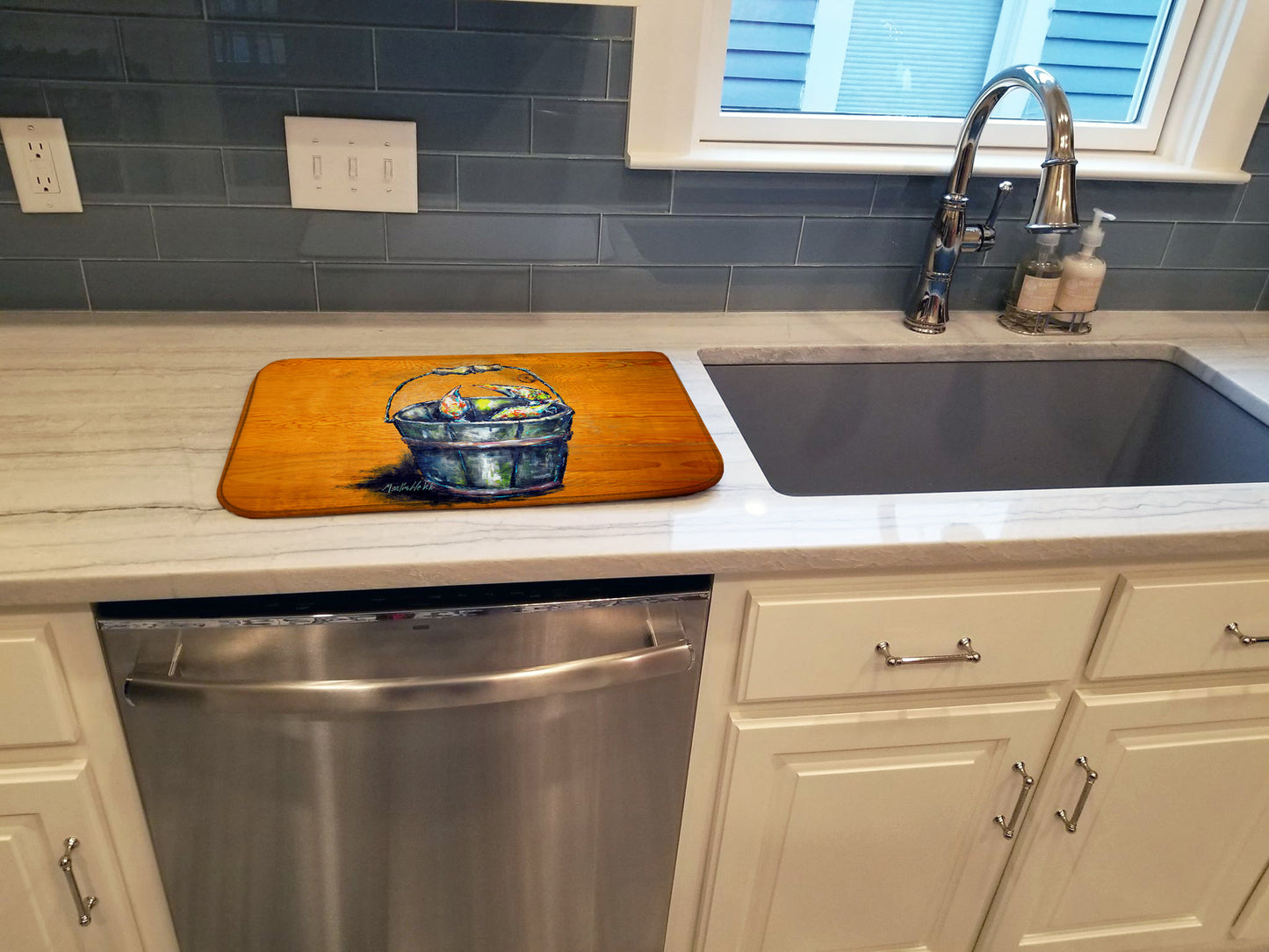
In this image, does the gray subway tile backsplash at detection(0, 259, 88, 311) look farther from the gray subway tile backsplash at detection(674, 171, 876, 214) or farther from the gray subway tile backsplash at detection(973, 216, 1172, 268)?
the gray subway tile backsplash at detection(973, 216, 1172, 268)

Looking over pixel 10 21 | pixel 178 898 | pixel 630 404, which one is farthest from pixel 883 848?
pixel 10 21

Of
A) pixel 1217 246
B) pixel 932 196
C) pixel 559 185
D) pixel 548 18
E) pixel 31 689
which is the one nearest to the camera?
pixel 31 689

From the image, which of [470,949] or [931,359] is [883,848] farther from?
[931,359]

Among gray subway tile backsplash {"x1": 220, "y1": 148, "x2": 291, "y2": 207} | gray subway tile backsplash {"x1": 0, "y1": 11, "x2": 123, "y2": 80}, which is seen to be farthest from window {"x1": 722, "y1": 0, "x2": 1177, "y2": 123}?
gray subway tile backsplash {"x1": 0, "y1": 11, "x2": 123, "y2": 80}

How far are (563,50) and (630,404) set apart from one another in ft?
1.56

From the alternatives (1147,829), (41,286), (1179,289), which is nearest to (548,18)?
(41,286)

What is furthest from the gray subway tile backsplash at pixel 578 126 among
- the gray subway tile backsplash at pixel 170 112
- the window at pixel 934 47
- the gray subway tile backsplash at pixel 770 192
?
the gray subway tile backsplash at pixel 170 112

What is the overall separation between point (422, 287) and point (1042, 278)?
2.96 ft

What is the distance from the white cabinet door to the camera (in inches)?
39.2

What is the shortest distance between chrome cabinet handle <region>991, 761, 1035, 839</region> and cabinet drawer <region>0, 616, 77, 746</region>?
3.42 feet

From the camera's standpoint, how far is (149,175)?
1274 mm

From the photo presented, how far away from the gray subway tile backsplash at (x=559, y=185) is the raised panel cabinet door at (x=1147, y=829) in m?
0.86

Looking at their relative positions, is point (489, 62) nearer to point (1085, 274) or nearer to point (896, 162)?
point (896, 162)

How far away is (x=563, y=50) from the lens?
4.20ft
